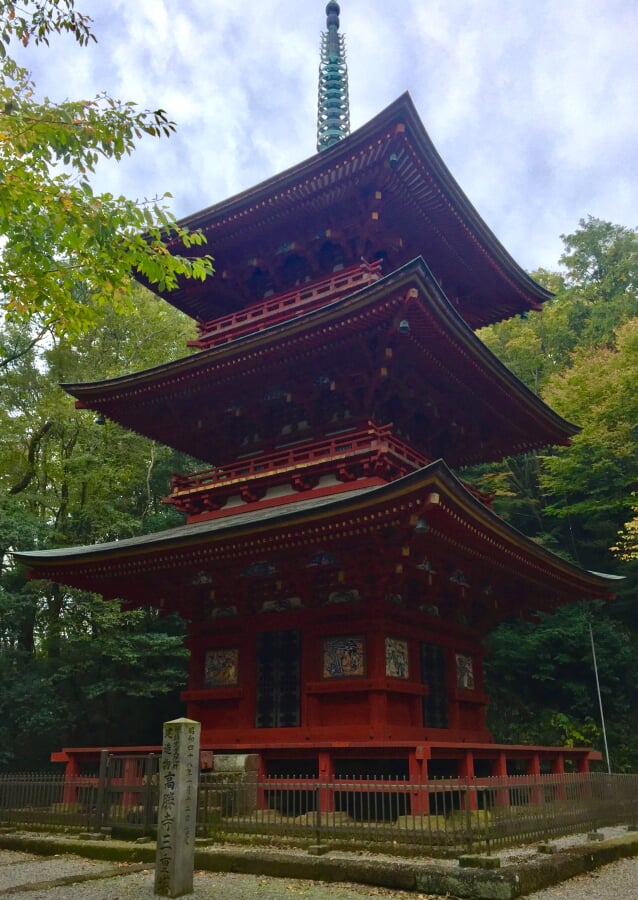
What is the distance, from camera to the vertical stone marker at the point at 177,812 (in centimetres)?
716

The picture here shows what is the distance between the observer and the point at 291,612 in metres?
13.4

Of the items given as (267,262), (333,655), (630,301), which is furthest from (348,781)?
(630,301)

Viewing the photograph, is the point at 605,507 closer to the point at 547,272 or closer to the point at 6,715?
the point at 6,715

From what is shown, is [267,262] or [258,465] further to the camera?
[267,262]

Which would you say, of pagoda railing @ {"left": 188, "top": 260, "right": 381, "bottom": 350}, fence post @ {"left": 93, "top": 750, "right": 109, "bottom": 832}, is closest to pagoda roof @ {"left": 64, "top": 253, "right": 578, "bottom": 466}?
pagoda railing @ {"left": 188, "top": 260, "right": 381, "bottom": 350}

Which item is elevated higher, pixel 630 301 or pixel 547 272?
pixel 547 272

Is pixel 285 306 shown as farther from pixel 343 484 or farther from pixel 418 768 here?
pixel 418 768

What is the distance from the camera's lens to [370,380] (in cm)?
1405

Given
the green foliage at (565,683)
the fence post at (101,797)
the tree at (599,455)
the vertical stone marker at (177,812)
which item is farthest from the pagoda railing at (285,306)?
the green foliage at (565,683)

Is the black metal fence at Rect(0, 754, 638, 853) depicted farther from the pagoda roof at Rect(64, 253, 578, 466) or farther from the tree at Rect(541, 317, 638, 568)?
the tree at Rect(541, 317, 638, 568)

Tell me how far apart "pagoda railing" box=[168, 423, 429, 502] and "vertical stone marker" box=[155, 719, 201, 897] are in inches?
254

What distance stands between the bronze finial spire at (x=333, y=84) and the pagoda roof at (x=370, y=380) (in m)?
16.9

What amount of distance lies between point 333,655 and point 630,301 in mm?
29241

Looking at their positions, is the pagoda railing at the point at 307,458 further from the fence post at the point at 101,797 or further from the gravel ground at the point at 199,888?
the gravel ground at the point at 199,888
